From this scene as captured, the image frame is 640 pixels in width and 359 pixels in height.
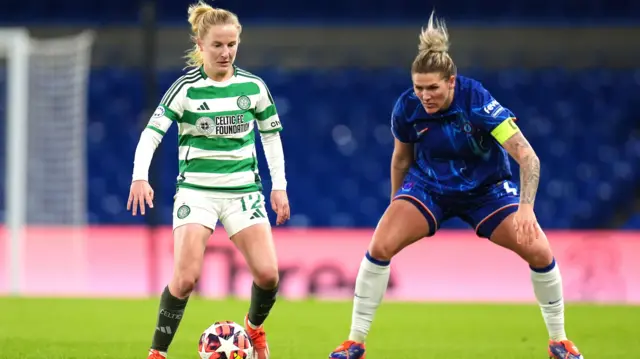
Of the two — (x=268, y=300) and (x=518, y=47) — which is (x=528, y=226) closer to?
(x=268, y=300)

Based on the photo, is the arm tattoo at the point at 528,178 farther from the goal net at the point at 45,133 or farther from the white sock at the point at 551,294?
the goal net at the point at 45,133

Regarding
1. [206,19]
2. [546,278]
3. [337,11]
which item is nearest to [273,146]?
[206,19]

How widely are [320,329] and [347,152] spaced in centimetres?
692

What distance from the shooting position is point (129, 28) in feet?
49.8

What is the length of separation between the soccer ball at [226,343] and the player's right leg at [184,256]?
6.6 inches

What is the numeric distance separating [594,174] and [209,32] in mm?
10097

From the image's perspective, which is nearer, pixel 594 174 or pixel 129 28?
pixel 594 174

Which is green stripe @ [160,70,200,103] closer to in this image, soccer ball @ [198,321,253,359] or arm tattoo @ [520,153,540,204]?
soccer ball @ [198,321,253,359]

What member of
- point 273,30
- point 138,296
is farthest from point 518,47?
point 138,296

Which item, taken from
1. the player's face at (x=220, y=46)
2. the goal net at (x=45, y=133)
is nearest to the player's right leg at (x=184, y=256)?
the player's face at (x=220, y=46)

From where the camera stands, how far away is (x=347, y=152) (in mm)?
14516

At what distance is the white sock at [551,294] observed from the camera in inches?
203

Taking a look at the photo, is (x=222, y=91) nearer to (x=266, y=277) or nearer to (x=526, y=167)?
(x=266, y=277)

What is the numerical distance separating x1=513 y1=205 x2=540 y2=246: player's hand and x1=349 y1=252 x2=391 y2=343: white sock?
0.70 meters
